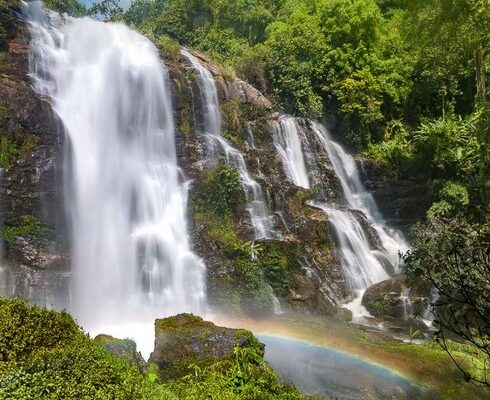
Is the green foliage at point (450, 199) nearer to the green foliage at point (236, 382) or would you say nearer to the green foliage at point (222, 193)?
the green foliage at point (222, 193)

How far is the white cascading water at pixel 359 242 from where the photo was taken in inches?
690

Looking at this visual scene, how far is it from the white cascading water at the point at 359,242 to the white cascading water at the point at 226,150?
2.95 m

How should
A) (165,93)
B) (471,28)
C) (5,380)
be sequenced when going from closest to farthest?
(5,380) < (471,28) < (165,93)

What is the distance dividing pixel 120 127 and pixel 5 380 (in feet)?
54.1

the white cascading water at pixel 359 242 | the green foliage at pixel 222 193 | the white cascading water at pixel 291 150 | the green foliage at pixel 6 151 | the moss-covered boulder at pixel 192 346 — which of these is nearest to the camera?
the moss-covered boulder at pixel 192 346

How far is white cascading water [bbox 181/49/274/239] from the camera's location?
59.2ft

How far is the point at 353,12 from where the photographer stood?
26.1 m

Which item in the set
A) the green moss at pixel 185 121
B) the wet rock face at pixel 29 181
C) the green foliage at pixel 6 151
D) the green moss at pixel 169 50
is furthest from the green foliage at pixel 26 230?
the green moss at pixel 169 50

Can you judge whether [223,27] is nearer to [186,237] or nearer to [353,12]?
[353,12]

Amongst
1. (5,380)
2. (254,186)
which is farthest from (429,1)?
(5,380)

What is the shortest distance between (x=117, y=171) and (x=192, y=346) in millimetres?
11881

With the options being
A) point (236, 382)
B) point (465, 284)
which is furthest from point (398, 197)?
point (465, 284)

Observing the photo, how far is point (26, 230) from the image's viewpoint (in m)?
15.0

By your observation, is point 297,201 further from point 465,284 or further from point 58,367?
point 465,284
